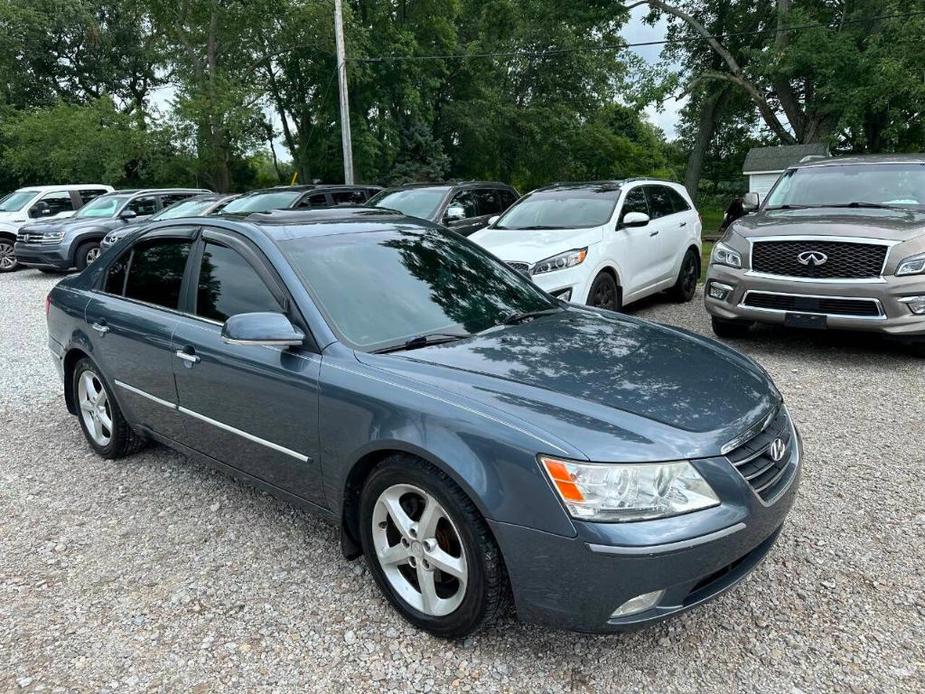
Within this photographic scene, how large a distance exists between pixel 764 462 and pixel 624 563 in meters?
0.75

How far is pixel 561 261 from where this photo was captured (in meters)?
7.07

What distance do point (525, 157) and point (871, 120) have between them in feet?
46.2

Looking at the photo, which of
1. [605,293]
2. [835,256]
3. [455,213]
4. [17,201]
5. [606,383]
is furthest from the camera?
[17,201]

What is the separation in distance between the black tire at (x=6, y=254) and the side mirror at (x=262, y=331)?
15.0 meters

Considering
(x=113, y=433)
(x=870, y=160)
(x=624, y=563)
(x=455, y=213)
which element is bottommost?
(x=113, y=433)

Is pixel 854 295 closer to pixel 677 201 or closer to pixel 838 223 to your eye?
pixel 838 223

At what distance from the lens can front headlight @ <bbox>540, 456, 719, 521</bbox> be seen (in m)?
2.18

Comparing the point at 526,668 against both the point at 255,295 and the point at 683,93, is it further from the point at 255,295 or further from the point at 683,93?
the point at 683,93

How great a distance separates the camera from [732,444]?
2383 mm

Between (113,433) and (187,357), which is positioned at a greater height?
(187,357)

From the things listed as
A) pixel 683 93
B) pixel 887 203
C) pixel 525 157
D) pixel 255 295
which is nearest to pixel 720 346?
pixel 255 295

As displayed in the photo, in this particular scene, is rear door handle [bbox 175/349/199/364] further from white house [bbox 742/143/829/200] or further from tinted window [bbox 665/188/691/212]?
white house [bbox 742/143/829/200]

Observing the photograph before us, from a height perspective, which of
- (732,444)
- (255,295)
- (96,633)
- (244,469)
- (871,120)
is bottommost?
(96,633)

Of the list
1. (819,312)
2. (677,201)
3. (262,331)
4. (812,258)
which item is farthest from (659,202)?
(262,331)
